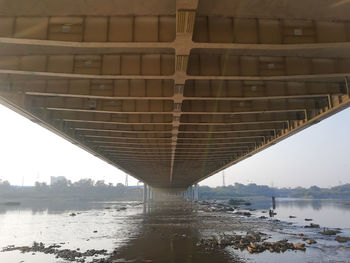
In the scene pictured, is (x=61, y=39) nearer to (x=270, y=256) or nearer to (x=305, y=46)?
(x=305, y=46)

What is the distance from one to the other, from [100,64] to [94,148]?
2100cm

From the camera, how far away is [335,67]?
43.4 feet

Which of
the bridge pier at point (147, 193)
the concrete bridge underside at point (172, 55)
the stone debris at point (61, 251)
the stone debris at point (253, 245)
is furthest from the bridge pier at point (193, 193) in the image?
the concrete bridge underside at point (172, 55)

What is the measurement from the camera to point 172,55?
13.0 m

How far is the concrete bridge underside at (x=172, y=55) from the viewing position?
9.89 m

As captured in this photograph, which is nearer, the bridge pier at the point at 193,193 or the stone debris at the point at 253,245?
the stone debris at the point at 253,245

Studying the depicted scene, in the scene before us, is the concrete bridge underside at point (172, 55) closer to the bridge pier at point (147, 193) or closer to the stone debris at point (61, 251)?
the stone debris at point (61, 251)

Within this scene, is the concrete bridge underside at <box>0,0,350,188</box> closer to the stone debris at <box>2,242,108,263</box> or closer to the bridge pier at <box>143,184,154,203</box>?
the stone debris at <box>2,242,108,263</box>

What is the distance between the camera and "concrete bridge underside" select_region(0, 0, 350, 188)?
9891 millimetres

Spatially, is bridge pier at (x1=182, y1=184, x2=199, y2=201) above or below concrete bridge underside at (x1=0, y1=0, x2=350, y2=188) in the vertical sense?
below

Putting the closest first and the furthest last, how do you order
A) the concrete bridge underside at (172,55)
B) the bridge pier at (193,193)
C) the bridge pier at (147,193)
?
the concrete bridge underside at (172,55) < the bridge pier at (147,193) < the bridge pier at (193,193)

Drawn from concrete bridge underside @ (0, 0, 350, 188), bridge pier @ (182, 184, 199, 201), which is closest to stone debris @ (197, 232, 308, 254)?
concrete bridge underside @ (0, 0, 350, 188)

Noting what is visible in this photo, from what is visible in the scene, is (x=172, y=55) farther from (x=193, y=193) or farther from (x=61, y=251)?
(x=193, y=193)

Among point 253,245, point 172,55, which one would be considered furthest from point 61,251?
point 172,55
